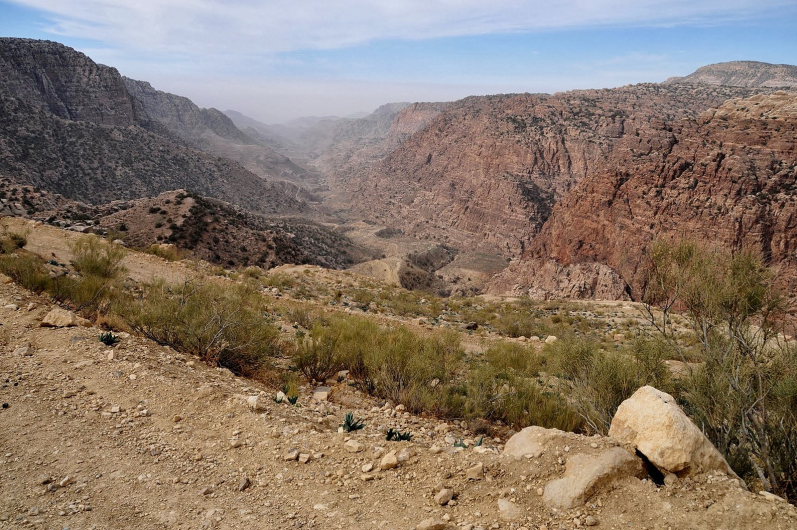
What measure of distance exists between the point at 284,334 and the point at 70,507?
8.00 m

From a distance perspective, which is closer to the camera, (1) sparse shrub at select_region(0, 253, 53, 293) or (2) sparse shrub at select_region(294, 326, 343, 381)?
(2) sparse shrub at select_region(294, 326, 343, 381)

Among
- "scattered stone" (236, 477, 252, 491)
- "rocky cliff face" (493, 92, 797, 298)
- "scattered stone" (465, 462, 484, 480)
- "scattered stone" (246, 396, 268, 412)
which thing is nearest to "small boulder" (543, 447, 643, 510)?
"scattered stone" (465, 462, 484, 480)

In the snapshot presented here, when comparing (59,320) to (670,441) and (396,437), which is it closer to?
(396,437)

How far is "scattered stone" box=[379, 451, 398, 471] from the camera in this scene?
514 centimetres

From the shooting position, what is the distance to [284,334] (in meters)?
12.3

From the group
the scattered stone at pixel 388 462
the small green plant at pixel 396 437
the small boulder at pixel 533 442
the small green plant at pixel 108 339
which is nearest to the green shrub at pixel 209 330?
the small green plant at pixel 108 339

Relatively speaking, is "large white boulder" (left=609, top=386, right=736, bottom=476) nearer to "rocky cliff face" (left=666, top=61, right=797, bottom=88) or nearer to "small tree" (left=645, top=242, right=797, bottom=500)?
"small tree" (left=645, top=242, right=797, bottom=500)

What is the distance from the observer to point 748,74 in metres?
163

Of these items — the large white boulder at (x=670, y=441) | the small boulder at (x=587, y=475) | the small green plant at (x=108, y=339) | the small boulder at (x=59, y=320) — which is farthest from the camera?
the small boulder at (x=59, y=320)

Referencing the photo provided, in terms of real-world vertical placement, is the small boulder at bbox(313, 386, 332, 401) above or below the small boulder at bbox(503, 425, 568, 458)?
below

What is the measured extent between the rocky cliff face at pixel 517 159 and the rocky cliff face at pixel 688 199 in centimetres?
3444

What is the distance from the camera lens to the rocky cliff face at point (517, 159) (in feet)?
325

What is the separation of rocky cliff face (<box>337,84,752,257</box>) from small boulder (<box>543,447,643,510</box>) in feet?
292

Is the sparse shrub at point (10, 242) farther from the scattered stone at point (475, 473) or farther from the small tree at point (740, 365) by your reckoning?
the small tree at point (740, 365)
